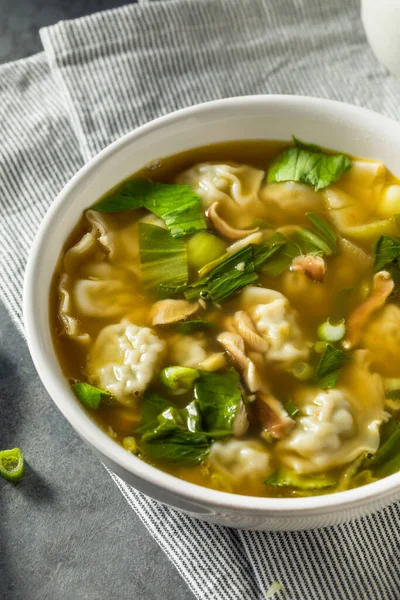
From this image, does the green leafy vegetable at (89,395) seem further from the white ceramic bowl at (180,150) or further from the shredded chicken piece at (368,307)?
the shredded chicken piece at (368,307)

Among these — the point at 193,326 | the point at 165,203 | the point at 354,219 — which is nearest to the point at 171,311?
the point at 193,326

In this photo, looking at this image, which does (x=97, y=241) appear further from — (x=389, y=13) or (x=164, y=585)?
(x=389, y=13)

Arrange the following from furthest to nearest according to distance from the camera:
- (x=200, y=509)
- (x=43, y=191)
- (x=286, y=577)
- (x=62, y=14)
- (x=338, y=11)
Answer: (x=62, y=14)
(x=338, y=11)
(x=43, y=191)
(x=286, y=577)
(x=200, y=509)

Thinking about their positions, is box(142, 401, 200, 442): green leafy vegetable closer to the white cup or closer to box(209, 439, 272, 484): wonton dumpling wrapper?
box(209, 439, 272, 484): wonton dumpling wrapper

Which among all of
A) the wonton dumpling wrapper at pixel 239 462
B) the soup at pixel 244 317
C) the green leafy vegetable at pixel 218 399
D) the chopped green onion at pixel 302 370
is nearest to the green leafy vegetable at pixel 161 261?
the soup at pixel 244 317

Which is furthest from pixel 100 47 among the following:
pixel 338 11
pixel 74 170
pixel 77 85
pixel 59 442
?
pixel 59 442

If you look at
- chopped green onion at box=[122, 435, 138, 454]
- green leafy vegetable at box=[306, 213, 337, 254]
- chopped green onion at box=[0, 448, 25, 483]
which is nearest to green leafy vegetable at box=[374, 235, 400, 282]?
green leafy vegetable at box=[306, 213, 337, 254]

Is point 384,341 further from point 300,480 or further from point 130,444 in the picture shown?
point 130,444
